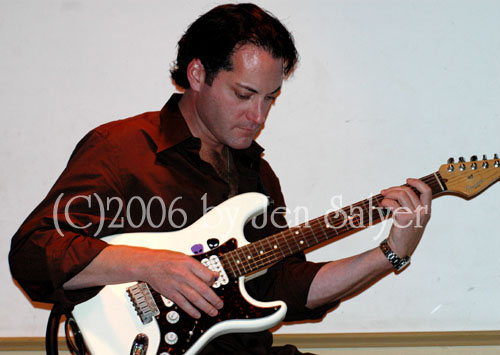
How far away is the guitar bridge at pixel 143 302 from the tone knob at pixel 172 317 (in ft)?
0.11

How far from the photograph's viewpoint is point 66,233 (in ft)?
5.47

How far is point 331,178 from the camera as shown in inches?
98.7

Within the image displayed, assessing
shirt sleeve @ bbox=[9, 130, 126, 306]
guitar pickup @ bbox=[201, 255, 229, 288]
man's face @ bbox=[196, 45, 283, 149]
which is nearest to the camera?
shirt sleeve @ bbox=[9, 130, 126, 306]

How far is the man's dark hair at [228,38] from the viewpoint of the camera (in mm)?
1989

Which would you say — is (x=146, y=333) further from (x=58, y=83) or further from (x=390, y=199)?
(x=58, y=83)

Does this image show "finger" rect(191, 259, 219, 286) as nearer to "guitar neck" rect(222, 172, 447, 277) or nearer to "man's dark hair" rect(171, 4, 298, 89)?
"guitar neck" rect(222, 172, 447, 277)

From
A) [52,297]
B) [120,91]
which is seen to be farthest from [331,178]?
[52,297]

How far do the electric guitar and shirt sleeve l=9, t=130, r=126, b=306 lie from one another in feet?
0.28

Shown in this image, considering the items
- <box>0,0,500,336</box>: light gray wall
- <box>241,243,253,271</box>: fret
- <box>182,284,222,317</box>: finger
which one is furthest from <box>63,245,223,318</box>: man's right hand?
<box>0,0,500,336</box>: light gray wall

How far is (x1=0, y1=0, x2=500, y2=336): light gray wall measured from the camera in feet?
8.17

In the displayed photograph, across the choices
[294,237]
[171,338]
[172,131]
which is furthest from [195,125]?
[171,338]

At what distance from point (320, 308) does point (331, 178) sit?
2.07ft

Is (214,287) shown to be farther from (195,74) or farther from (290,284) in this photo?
(195,74)

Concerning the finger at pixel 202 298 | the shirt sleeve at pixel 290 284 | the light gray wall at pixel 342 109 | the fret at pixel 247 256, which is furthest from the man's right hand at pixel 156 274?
the light gray wall at pixel 342 109
